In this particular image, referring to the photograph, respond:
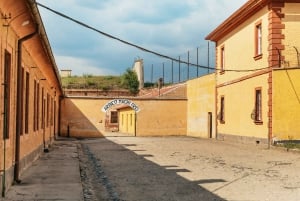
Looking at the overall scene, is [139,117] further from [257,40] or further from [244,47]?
[257,40]

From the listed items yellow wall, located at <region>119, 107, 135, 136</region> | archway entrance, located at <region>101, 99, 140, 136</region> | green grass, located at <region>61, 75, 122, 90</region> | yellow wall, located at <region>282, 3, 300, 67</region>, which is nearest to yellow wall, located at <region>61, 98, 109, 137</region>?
archway entrance, located at <region>101, 99, 140, 136</region>

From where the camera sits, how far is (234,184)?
10.4m

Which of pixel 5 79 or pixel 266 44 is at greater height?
pixel 266 44

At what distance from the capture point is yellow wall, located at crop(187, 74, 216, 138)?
33.6m

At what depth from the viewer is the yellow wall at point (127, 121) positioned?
42553 millimetres

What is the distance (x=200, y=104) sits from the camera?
120 ft

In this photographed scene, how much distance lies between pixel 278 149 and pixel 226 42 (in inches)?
420

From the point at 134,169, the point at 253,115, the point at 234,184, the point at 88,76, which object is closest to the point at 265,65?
the point at 253,115

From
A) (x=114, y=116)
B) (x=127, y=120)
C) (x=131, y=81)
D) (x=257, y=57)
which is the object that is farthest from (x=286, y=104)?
(x=131, y=81)

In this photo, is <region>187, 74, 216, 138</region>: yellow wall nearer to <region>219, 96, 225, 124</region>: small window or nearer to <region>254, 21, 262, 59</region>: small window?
<region>219, 96, 225, 124</region>: small window

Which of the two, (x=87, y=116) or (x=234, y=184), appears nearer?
(x=234, y=184)

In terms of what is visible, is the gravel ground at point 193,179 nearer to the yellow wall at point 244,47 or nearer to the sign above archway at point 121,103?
the yellow wall at point 244,47

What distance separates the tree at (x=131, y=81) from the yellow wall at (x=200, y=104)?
812 inches

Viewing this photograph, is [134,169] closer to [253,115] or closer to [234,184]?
[234,184]
